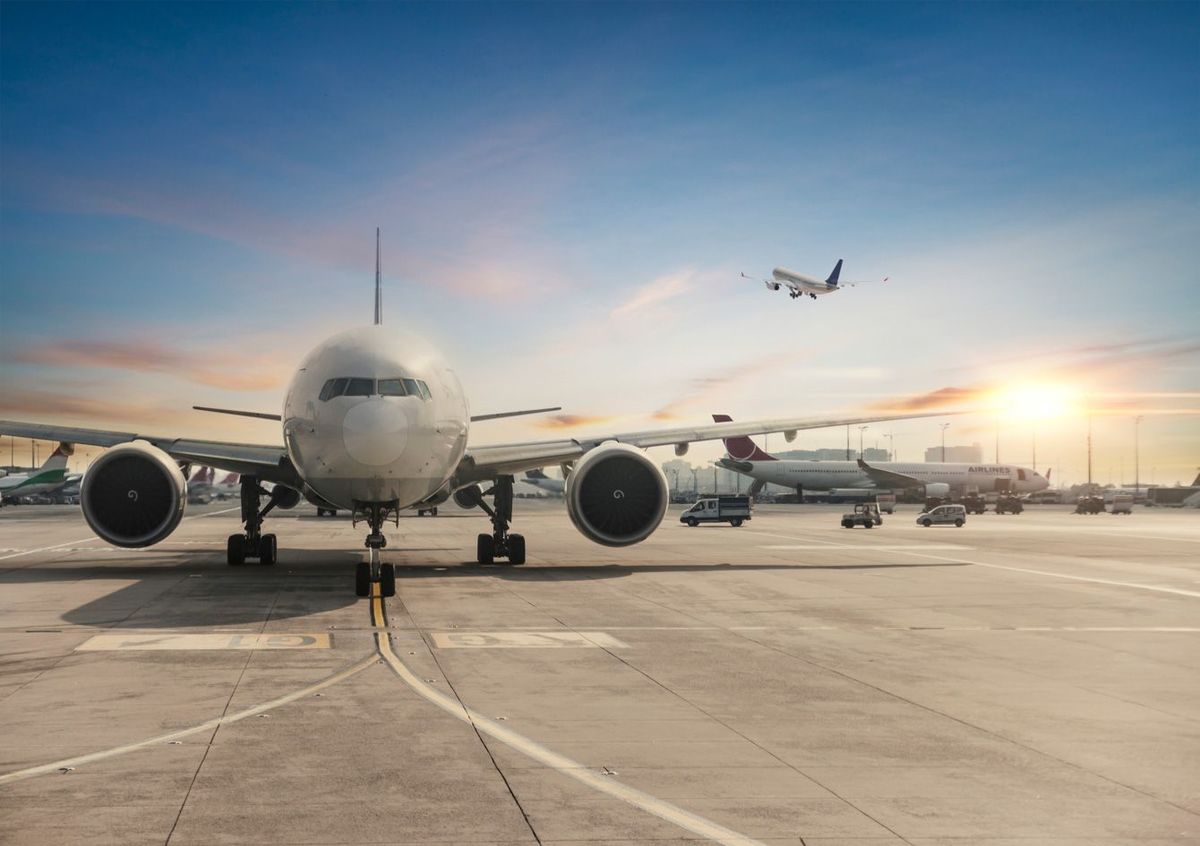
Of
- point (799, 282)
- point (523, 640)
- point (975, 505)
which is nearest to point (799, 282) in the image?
point (799, 282)

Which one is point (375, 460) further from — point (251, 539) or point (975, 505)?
point (975, 505)

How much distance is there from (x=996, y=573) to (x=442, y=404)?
13676mm

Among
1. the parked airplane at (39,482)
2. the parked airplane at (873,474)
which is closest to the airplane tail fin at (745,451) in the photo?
the parked airplane at (873,474)

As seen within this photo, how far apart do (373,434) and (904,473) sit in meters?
97.4

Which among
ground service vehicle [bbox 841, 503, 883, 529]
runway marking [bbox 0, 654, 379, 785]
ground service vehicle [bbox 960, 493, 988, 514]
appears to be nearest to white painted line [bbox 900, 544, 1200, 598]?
runway marking [bbox 0, 654, 379, 785]

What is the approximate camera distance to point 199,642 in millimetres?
12984

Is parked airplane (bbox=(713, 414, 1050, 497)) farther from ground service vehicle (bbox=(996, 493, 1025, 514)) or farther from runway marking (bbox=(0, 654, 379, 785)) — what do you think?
runway marking (bbox=(0, 654, 379, 785))

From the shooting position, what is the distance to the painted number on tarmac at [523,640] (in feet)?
42.7

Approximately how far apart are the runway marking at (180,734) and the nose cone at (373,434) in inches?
261

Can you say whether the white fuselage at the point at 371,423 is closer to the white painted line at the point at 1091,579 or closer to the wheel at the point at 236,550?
the wheel at the point at 236,550

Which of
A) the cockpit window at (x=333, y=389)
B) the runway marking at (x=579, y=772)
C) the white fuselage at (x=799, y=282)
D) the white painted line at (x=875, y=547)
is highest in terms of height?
the white fuselage at (x=799, y=282)

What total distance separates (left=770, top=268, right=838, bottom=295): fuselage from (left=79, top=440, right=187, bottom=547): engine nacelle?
68.5 metres

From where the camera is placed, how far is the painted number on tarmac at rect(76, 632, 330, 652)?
12.6 m

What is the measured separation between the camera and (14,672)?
1078 cm
